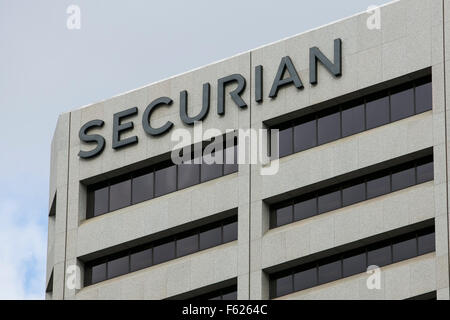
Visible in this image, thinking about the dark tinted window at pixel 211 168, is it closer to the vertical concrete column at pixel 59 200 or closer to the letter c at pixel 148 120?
the letter c at pixel 148 120

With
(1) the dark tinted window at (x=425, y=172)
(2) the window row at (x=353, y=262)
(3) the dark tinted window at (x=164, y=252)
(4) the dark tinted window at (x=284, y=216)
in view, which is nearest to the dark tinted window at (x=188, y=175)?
(3) the dark tinted window at (x=164, y=252)

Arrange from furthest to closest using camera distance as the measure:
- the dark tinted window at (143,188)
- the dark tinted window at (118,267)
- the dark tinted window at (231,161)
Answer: the dark tinted window at (143,188) < the dark tinted window at (118,267) < the dark tinted window at (231,161)

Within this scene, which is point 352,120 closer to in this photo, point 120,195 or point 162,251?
point 162,251

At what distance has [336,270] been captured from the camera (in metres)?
80.7

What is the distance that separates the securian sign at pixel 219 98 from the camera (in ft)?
271

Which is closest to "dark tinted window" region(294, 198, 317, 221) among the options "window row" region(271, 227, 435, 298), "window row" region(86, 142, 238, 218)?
"window row" region(271, 227, 435, 298)

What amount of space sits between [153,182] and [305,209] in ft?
28.3

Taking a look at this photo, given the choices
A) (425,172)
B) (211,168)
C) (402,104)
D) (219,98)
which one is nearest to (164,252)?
(211,168)

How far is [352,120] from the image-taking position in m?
82.5
